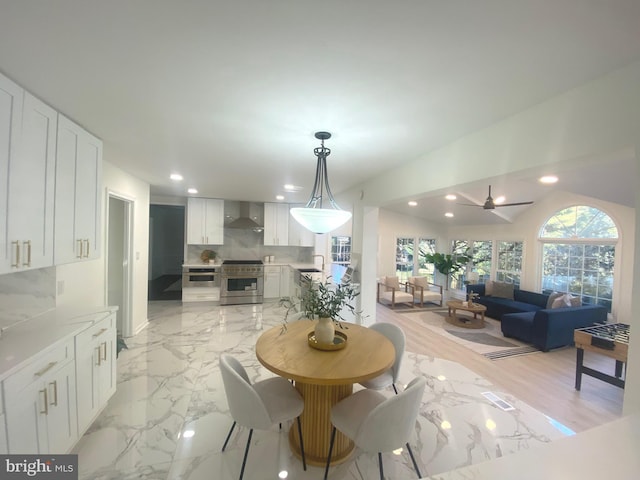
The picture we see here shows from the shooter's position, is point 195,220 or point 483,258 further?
point 483,258

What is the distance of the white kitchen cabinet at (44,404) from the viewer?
1.32m

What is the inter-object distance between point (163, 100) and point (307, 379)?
192cm

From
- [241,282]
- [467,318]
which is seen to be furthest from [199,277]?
[467,318]

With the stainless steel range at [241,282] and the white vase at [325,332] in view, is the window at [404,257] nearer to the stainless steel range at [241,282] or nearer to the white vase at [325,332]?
the stainless steel range at [241,282]

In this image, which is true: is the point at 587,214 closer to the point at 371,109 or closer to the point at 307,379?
the point at 371,109

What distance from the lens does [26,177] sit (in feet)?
5.16

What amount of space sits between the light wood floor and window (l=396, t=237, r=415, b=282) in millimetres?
3584

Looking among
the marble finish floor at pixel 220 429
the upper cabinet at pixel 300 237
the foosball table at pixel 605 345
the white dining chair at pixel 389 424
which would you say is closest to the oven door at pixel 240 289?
the upper cabinet at pixel 300 237

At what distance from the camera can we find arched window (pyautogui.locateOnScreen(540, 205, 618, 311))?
4906 millimetres

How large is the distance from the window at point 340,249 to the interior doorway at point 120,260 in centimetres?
443

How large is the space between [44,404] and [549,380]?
15.8 feet

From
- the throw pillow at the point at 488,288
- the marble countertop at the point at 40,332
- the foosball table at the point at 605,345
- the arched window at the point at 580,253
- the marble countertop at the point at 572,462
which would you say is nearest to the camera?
the marble countertop at the point at 572,462

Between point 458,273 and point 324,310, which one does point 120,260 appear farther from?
point 458,273

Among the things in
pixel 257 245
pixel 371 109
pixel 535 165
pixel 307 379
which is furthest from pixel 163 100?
pixel 257 245
